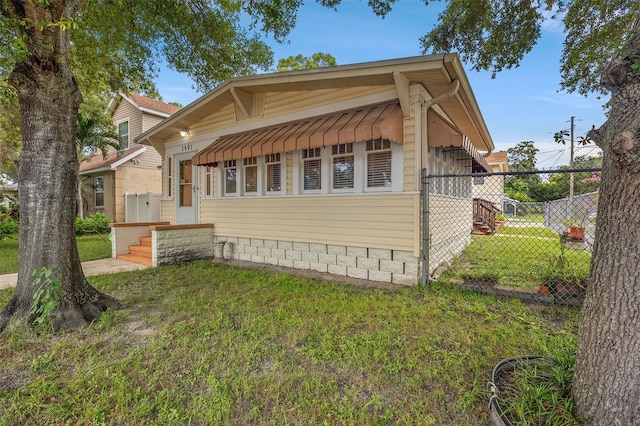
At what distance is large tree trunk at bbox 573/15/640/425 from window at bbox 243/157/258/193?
249 inches

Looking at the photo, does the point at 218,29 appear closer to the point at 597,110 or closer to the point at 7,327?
the point at 7,327

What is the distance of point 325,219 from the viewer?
6.02 metres

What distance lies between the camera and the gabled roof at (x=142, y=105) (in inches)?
555

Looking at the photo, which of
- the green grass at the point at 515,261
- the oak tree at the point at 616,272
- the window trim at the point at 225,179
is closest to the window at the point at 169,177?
the window trim at the point at 225,179

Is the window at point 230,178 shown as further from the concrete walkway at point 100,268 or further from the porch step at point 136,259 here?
the concrete walkway at point 100,268

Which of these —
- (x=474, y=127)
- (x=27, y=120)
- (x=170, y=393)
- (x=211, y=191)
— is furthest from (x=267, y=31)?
(x=170, y=393)

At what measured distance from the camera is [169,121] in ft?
26.1

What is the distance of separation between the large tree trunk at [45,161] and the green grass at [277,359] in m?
0.46

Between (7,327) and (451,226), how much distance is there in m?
7.55

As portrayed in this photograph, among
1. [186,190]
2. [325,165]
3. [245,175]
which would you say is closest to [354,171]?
[325,165]

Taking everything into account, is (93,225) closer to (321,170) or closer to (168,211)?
(168,211)

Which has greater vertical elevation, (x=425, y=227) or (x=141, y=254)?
(x=425, y=227)

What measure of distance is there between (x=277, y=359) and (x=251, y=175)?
5.31 m

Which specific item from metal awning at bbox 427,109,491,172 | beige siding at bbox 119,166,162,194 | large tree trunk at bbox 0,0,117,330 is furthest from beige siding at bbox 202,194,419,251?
beige siding at bbox 119,166,162,194
